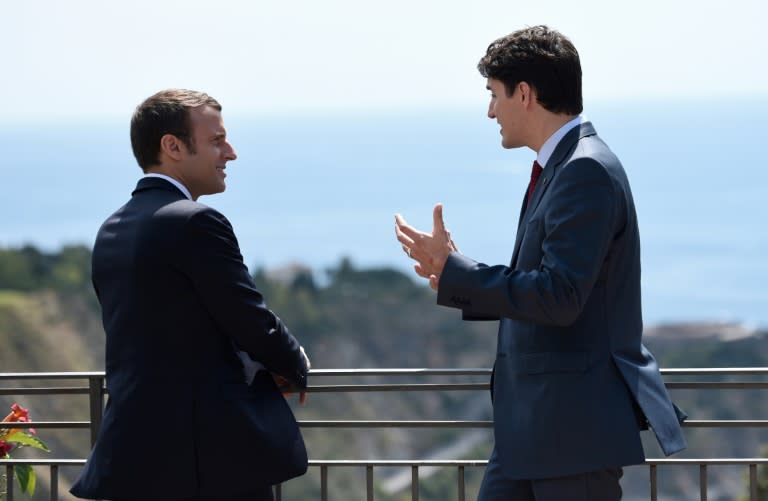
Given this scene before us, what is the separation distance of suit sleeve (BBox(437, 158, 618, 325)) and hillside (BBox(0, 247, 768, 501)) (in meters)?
→ 42.1

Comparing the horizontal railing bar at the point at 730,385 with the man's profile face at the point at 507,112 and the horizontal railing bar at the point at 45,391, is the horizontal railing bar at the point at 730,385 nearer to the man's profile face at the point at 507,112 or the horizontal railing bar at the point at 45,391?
the man's profile face at the point at 507,112

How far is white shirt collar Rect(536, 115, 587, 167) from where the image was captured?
2584mm

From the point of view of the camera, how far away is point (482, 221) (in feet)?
604

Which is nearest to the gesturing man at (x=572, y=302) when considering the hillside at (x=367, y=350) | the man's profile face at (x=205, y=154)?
the man's profile face at (x=205, y=154)

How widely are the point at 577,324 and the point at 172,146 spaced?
1001mm

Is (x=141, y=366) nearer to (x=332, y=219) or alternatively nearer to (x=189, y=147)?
(x=189, y=147)

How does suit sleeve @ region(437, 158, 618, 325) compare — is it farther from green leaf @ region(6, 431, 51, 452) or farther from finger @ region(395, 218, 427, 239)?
green leaf @ region(6, 431, 51, 452)

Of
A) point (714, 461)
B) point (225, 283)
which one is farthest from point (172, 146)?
point (714, 461)

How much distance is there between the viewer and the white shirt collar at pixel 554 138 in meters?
2.58

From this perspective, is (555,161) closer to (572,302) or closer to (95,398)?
(572,302)

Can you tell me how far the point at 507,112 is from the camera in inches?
102

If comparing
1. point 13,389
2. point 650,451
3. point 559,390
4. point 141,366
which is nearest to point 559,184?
point 559,390

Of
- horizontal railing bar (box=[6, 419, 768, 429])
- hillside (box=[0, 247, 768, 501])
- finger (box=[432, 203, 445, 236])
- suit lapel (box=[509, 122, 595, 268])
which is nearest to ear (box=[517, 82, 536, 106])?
suit lapel (box=[509, 122, 595, 268])

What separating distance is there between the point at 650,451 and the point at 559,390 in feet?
165
